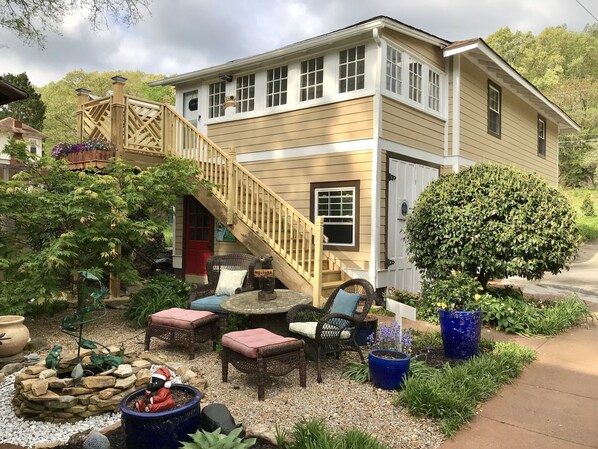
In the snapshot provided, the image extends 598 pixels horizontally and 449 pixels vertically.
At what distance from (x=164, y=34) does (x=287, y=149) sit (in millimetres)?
3358

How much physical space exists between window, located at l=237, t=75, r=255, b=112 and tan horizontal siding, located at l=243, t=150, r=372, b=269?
1.47 meters

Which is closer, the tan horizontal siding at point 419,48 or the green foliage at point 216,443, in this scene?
the green foliage at point 216,443

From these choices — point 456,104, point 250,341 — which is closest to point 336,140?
point 456,104

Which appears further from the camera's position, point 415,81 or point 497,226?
point 415,81

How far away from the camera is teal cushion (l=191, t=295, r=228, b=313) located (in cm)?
621

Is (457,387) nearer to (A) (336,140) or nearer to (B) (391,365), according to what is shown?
(B) (391,365)

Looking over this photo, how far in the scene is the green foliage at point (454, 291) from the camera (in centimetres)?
641

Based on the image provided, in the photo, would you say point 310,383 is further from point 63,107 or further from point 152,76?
point 152,76

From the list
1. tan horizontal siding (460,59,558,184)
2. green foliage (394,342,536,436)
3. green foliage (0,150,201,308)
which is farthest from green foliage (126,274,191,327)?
tan horizontal siding (460,59,558,184)

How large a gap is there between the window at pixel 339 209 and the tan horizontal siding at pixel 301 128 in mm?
970

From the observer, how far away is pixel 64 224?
22.1 ft

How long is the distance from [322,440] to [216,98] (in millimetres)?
9993

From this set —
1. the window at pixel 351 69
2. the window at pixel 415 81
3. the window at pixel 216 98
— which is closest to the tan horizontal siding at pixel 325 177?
the window at pixel 351 69

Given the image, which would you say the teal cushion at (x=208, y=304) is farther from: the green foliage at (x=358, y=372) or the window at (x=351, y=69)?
the window at (x=351, y=69)
